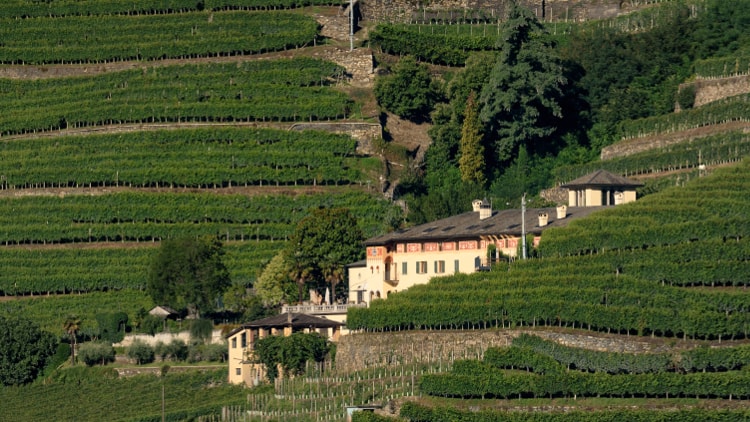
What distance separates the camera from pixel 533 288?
3853 inches

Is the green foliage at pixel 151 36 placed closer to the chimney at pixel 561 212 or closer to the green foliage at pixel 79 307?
the green foliage at pixel 79 307

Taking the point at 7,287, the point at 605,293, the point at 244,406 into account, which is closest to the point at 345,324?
the point at 244,406

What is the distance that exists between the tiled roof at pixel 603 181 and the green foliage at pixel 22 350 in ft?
89.1

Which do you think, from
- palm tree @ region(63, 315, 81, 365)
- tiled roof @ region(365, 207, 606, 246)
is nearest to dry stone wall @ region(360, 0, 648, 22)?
tiled roof @ region(365, 207, 606, 246)

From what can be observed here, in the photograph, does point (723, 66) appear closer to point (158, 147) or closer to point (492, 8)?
point (492, 8)

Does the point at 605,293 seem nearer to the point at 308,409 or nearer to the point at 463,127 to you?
the point at 308,409

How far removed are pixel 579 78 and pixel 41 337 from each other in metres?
31.5

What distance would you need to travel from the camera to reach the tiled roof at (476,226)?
105m

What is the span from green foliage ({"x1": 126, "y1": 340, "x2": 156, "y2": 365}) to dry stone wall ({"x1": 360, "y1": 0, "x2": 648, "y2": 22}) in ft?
101

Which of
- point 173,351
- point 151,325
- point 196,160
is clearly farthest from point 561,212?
point 196,160

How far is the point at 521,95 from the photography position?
120438 mm

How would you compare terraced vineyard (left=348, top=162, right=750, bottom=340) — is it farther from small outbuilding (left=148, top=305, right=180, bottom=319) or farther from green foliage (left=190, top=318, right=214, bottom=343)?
small outbuilding (left=148, top=305, right=180, bottom=319)

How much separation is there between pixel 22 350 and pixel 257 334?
43.9 ft

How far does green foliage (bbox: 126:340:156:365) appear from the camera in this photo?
113062 millimetres
